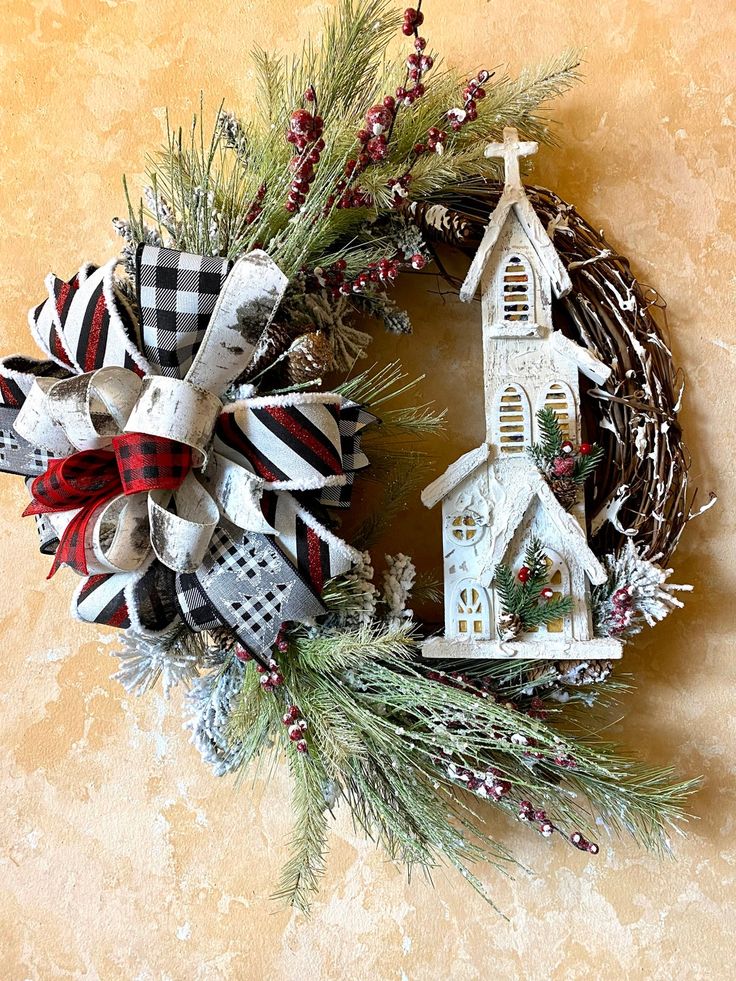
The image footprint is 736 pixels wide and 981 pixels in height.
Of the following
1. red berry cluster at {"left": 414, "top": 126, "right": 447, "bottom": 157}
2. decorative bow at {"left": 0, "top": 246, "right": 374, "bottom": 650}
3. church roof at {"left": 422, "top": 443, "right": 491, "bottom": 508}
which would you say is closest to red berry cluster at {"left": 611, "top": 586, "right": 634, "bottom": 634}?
church roof at {"left": 422, "top": 443, "right": 491, "bottom": 508}

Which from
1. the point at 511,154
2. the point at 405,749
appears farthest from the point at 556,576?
the point at 511,154

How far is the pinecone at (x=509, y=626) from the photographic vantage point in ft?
3.01

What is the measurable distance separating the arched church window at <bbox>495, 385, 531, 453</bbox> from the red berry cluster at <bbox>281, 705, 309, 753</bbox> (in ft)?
1.29

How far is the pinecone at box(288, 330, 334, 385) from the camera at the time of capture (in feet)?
2.77

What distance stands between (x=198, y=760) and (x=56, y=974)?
0.35 m

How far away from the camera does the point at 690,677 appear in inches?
42.3

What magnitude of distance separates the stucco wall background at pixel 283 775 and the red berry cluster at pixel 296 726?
0.26 m

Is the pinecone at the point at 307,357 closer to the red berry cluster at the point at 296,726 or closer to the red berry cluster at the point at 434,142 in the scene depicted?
the red berry cluster at the point at 434,142

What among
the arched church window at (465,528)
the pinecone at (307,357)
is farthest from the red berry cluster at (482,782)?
the pinecone at (307,357)

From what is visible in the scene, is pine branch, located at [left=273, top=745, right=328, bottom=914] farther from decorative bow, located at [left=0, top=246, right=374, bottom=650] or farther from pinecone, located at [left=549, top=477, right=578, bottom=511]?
pinecone, located at [left=549, top=477, right=578, bottom=511]

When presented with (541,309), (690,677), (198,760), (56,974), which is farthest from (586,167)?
(56,974)

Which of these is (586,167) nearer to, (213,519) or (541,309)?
(541,309)

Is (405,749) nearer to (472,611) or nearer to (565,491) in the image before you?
(472,611)

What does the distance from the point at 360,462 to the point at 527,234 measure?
14.0 inches
